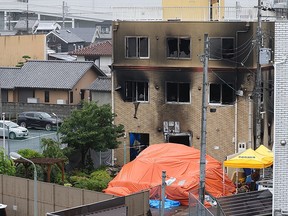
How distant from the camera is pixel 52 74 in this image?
158 feet

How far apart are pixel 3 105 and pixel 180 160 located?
20.4m

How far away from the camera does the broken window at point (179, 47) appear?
34656 millimetres

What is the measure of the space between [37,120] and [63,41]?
Result: 33.4 m

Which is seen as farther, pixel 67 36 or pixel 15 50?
pixel 67 36

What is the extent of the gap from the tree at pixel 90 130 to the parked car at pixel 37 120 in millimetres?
10248

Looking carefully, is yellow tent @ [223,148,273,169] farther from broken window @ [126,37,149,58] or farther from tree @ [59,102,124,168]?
broken window @ [126,37,149,58]

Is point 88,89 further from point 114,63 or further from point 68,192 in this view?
point 68,192

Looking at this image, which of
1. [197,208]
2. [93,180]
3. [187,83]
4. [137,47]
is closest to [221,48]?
[187,83]

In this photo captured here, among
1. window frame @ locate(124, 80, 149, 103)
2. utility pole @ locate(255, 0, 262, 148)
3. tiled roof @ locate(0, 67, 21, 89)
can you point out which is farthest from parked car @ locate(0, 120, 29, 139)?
utility pole @ locate(255, 0, 262, 148)

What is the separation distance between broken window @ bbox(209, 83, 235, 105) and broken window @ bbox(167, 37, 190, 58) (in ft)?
5.84

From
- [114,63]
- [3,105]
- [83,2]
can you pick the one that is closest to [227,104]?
[114,63]

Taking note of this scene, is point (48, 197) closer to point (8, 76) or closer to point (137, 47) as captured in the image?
point (137, 47)

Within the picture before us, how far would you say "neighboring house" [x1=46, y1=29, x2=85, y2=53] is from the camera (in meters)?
74.9

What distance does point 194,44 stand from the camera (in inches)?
1356
